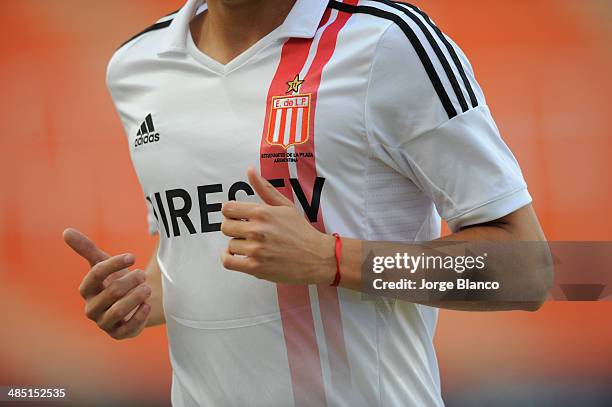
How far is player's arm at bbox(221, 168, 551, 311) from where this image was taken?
1093mm

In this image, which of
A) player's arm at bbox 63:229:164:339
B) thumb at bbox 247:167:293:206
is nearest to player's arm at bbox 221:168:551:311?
thumb at bbox 247:167:293:206

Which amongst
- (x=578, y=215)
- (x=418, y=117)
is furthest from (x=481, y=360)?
(x=418, y=117)

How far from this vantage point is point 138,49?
1514mm

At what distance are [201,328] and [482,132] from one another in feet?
1.67

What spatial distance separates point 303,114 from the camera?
1.22 meters

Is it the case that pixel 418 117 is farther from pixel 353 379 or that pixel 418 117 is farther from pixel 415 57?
pixel 353 379

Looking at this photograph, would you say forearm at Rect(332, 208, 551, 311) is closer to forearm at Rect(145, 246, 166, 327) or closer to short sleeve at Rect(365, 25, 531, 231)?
short sleeve at Rect(365, 25, 531, 231)

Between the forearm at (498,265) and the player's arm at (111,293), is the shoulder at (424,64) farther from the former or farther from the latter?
the player's arm at (111,293)

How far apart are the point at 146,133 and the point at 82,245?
21 centimetres

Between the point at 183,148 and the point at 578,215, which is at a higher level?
the point at 183,148

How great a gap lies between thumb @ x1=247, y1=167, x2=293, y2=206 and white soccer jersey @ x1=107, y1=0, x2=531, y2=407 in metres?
0.09

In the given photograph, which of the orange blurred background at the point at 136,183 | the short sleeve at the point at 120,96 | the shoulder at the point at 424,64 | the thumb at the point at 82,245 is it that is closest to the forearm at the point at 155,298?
the short sleeve at the point at 120,96

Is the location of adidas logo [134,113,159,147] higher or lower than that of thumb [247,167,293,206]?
higher

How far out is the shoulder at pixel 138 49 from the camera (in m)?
1.49
